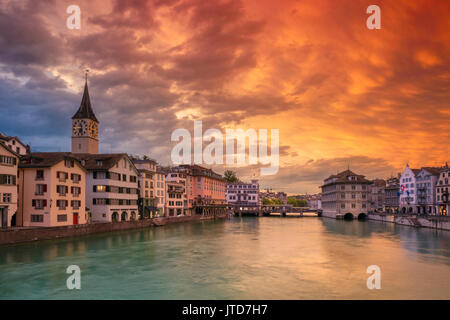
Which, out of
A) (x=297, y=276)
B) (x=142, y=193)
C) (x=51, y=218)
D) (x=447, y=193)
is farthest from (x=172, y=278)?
(x=447, y=193)

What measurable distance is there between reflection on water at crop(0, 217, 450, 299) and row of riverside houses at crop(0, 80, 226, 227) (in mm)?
7427

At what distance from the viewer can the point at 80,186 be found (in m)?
58.2

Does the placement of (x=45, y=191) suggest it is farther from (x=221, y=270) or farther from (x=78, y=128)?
(x=78, y=128)

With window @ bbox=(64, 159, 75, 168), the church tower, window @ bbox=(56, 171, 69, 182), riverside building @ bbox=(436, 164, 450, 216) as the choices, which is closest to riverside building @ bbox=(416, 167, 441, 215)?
riverside building @ bbox=(436, 164, 450, 216)

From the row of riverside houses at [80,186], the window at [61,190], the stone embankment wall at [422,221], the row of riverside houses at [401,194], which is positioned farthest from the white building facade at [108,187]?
the row of riverside houses at [401,194]

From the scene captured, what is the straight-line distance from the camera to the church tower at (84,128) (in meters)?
98.2

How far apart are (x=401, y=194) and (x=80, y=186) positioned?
108 meters

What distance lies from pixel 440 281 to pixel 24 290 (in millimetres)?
28155

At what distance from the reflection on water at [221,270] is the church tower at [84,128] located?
2173 inches

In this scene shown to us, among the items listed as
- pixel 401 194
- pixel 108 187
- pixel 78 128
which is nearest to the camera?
pixel 108 187

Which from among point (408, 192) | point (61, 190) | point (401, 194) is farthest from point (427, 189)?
point (61, 190)

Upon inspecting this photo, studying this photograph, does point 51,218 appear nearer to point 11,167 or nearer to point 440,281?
point 11,167

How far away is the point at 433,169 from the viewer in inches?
4451

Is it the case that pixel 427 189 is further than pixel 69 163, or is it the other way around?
pixel 427 189
